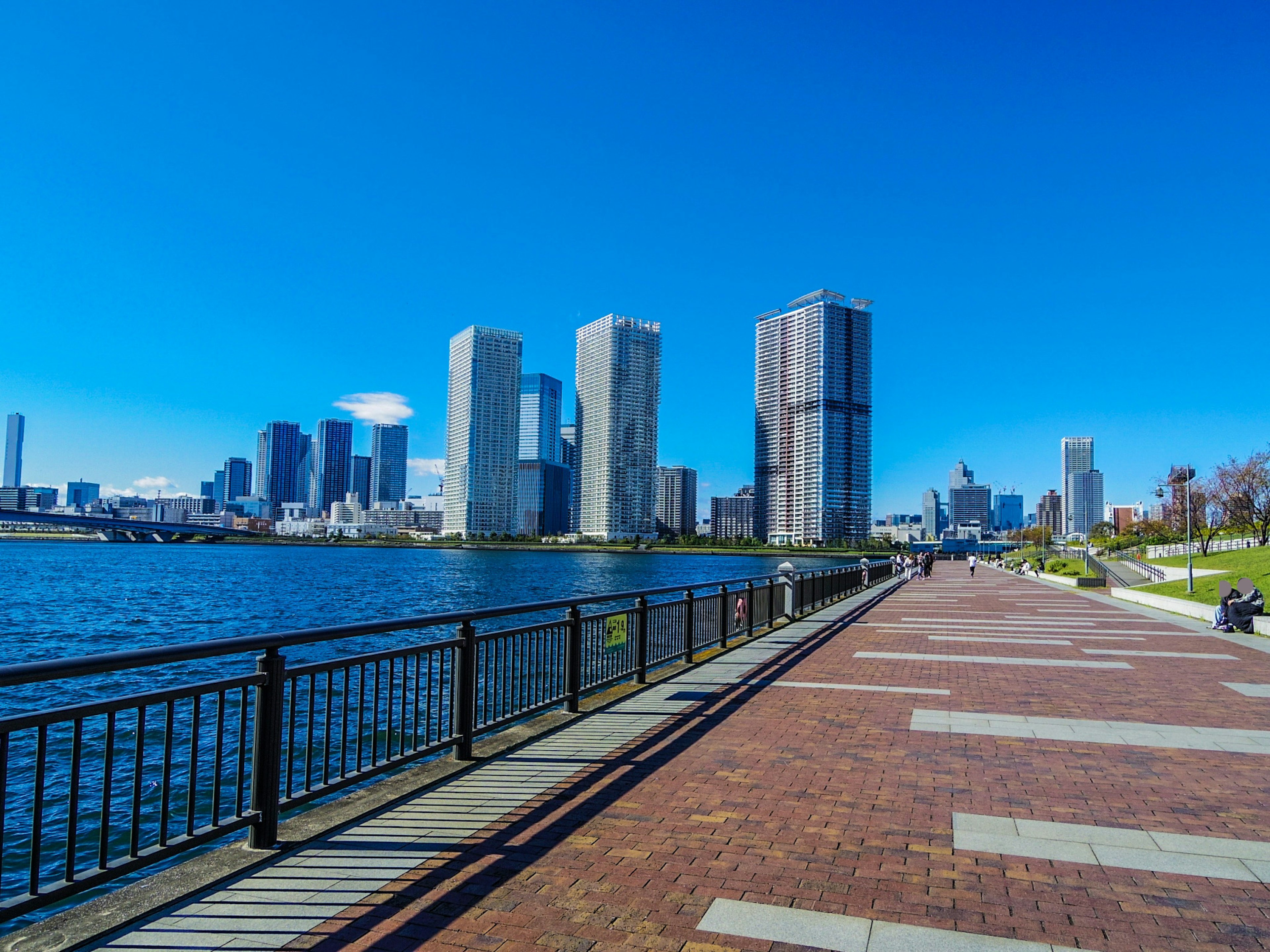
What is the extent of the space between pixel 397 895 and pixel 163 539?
179861 mm

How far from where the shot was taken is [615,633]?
9.09 m

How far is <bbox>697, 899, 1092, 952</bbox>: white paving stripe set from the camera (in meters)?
3.47

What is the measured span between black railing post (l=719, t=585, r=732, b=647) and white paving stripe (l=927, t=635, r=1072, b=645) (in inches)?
182

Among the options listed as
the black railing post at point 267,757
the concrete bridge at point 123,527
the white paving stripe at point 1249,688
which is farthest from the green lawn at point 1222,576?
the concrete bridge at point 123,527

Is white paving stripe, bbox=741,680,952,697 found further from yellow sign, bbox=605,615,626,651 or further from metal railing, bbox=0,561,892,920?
yellow sign, bbox=605,615,626,651

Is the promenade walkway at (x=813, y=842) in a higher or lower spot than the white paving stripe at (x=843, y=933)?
lower

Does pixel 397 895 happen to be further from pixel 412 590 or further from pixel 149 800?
pixel 412 590

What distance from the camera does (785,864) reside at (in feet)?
14.3

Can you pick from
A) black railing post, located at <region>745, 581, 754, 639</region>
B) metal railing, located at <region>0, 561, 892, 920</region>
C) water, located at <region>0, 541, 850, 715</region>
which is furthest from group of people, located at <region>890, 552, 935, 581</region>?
metal railing, located at <region>0, 561, 892, 920</region>

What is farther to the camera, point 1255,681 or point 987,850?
point 1255,681

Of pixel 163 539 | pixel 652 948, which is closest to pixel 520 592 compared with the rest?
pixel 652 948

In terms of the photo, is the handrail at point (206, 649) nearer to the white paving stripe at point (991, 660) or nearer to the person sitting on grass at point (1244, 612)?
the white paving stripe at point (991, 660)

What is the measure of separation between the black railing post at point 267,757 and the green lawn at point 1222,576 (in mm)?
21214

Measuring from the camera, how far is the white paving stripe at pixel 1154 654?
1298cm
